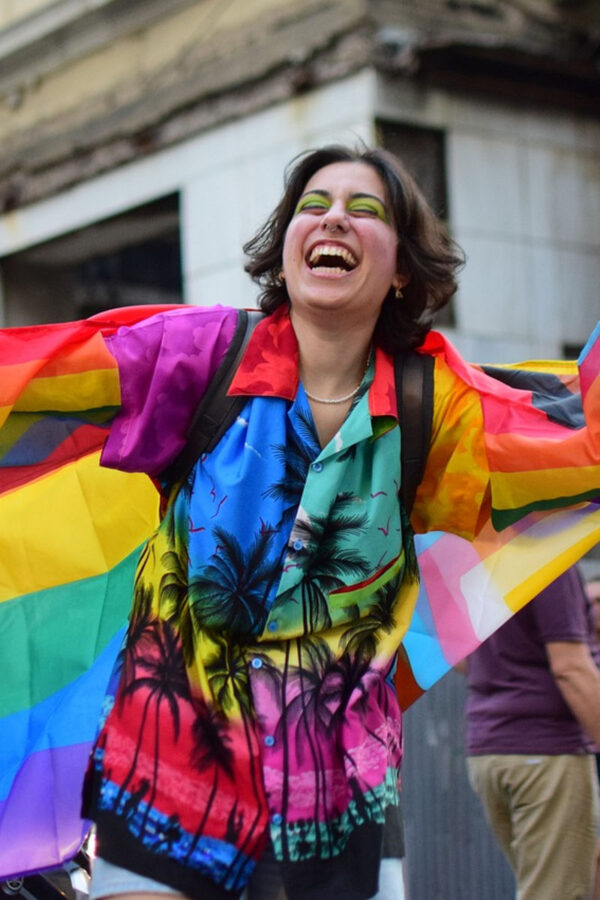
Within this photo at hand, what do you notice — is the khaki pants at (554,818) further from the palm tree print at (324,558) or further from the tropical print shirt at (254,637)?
the palm tree print at (324,558)

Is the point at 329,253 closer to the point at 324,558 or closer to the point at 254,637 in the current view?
the point at 324,558

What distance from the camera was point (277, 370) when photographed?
3.30m

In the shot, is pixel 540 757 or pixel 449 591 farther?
pixel 540 757

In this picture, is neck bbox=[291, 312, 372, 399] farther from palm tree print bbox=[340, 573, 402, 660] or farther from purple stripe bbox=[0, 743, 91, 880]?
purple stripe bbox=[0, 743, 91, 880]

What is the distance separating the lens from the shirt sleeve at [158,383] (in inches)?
127

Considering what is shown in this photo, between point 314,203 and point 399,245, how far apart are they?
0.76ft

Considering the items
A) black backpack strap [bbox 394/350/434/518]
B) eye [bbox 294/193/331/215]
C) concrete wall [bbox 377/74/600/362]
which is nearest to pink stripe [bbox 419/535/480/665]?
black backpack strap [bbox 394/350/434/518]

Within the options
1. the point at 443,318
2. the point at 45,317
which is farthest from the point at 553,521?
the point at 45,317

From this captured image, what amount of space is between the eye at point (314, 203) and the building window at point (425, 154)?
22.5 feet

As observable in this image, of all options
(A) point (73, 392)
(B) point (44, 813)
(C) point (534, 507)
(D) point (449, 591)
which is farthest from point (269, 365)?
(B) point (44, 813)

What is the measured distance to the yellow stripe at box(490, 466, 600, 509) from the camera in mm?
3570

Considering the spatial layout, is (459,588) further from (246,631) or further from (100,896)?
(100,896)

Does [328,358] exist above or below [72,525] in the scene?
above

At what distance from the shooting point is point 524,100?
36.3 ft
